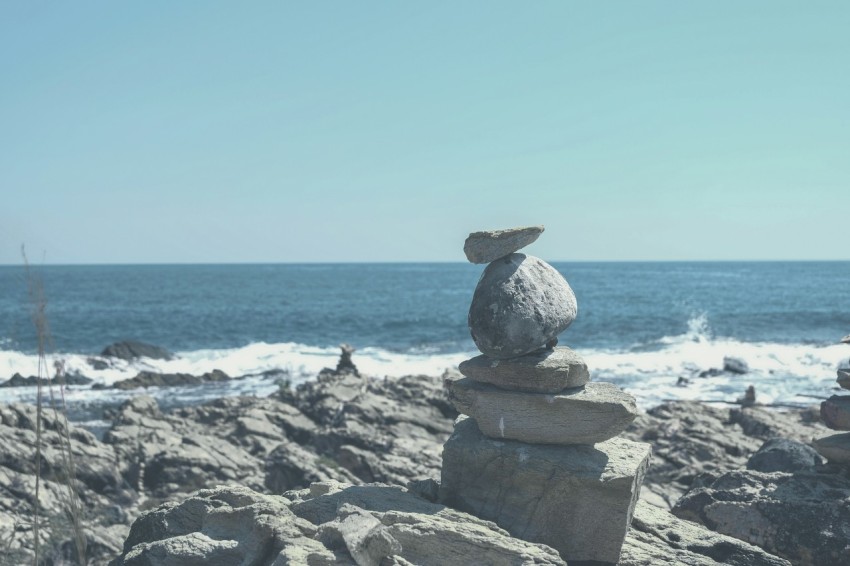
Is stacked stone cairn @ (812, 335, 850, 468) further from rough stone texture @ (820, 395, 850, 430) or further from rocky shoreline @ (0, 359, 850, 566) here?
rocky shoreline @ (0, 359, 850, 566)

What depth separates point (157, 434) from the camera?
2153cm

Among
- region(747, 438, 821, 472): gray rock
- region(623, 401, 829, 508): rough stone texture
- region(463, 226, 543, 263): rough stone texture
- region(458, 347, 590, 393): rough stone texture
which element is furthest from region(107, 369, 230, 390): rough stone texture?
region(463, 226, 543, 263): rough stone texture

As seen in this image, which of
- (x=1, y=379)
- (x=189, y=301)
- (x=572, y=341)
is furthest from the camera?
(x=189, y=301)

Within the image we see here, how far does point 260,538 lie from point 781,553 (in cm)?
683

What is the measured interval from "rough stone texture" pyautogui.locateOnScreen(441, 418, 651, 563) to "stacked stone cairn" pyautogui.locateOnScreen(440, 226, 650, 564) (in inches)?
0.5

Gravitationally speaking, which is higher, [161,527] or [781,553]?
[161,527]

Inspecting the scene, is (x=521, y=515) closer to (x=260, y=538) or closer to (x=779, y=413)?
(x=260, y=538)

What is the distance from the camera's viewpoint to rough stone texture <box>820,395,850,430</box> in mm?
10977

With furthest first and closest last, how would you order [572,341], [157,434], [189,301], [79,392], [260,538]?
[189,301], [572,341], [79,392], [157,434], [260,538]

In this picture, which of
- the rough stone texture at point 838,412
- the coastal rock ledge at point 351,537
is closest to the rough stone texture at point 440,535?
the coastal rock ledge at point 351,537

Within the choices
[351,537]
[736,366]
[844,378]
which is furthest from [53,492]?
[736,366]

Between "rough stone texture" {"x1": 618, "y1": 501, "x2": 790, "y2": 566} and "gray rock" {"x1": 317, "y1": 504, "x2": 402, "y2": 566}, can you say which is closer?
"gray rock" {"x1": 317, "y1": 504, "x2": 402, "y2": 566}

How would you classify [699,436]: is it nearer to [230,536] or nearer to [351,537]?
[351,537]

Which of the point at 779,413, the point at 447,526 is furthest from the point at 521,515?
the point at 779,413
